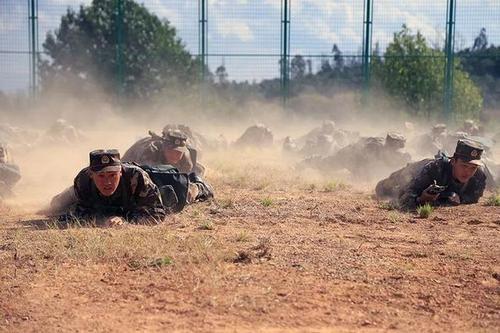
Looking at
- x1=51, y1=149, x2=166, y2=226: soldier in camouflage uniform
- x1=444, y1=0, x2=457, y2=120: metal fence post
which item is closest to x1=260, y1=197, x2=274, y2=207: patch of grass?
x1=51, y1=149, x2=166, y2=226: soldier in camouflage uniform

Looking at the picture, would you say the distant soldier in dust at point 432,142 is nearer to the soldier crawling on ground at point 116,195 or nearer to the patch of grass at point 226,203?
the patch of grass at point 226,203

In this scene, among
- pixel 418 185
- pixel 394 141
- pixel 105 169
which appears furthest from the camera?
pixel 394 141

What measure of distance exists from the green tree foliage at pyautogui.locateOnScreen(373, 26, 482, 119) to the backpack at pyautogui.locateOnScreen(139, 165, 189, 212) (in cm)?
1687

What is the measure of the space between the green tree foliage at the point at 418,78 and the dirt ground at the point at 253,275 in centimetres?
1641

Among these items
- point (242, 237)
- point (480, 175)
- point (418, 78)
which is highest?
point (418, 78)

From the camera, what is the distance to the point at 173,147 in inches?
429

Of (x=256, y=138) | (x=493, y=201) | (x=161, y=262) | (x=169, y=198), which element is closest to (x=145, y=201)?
(x=169, y=198)

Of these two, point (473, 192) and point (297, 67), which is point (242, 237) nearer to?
point (473, 192)

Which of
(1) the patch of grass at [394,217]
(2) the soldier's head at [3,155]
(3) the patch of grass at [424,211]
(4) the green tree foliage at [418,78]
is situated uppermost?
(4) the green tree foliage at [418,78]

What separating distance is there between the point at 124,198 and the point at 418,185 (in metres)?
4.09

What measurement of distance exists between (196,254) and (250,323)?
1.63 meters

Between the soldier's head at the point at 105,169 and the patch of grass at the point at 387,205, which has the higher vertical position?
the soldier's head at the point at 105,169

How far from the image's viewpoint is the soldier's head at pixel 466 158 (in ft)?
32.4

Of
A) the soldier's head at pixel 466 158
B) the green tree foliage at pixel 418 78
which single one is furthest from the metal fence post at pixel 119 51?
the soldier's head at pixel 466 158
